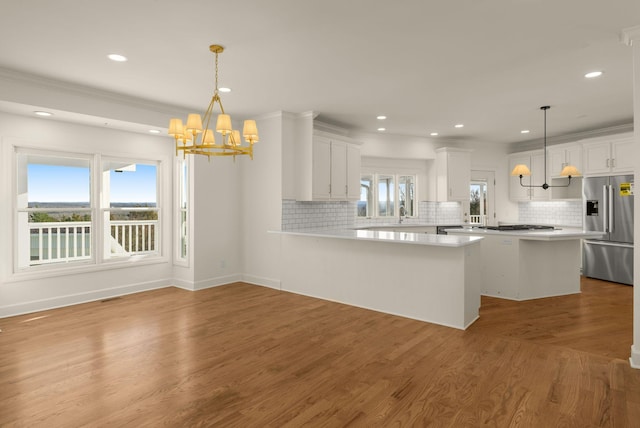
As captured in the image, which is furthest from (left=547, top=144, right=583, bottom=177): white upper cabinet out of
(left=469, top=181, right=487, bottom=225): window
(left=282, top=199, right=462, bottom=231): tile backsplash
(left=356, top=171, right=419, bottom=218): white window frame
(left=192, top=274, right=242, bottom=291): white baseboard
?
(left=192, top=274, right=242, bottom=291): white baseboard

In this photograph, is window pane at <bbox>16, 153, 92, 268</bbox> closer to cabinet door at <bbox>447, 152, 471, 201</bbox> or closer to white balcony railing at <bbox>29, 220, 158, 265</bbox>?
white balcony railing at <bbox>29, 220, 158, 265</bbox>

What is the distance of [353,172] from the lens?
6598 mm

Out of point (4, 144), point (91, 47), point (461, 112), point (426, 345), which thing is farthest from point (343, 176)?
point (4, 144)

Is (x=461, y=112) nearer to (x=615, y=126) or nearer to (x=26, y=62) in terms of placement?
(x=615, y=126)

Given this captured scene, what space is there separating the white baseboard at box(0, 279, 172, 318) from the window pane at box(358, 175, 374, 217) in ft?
12.6

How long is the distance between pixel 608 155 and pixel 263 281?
6.21 meters

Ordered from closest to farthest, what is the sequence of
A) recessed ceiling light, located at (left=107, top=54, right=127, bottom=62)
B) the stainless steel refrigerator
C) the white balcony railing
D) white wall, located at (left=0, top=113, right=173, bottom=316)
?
1. recessed ceiling light, located at (left=107, top=54, right=127, bottom=62)
2. white wall, located at (left=0, top=113, right=173, bottom=316)
3. the white balcony railing
4. the stainless steel refrigerator

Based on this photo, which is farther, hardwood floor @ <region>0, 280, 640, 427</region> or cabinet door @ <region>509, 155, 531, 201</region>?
cabinet door @ <region>509, 155, 531, 201</region>

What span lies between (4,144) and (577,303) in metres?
7.37

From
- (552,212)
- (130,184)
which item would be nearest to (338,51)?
(130,184)

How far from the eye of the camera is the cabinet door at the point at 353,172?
652cm

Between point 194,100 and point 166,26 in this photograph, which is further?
point 194,100

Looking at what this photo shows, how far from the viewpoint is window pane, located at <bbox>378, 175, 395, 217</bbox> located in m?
7.89

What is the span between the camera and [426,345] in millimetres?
3486
